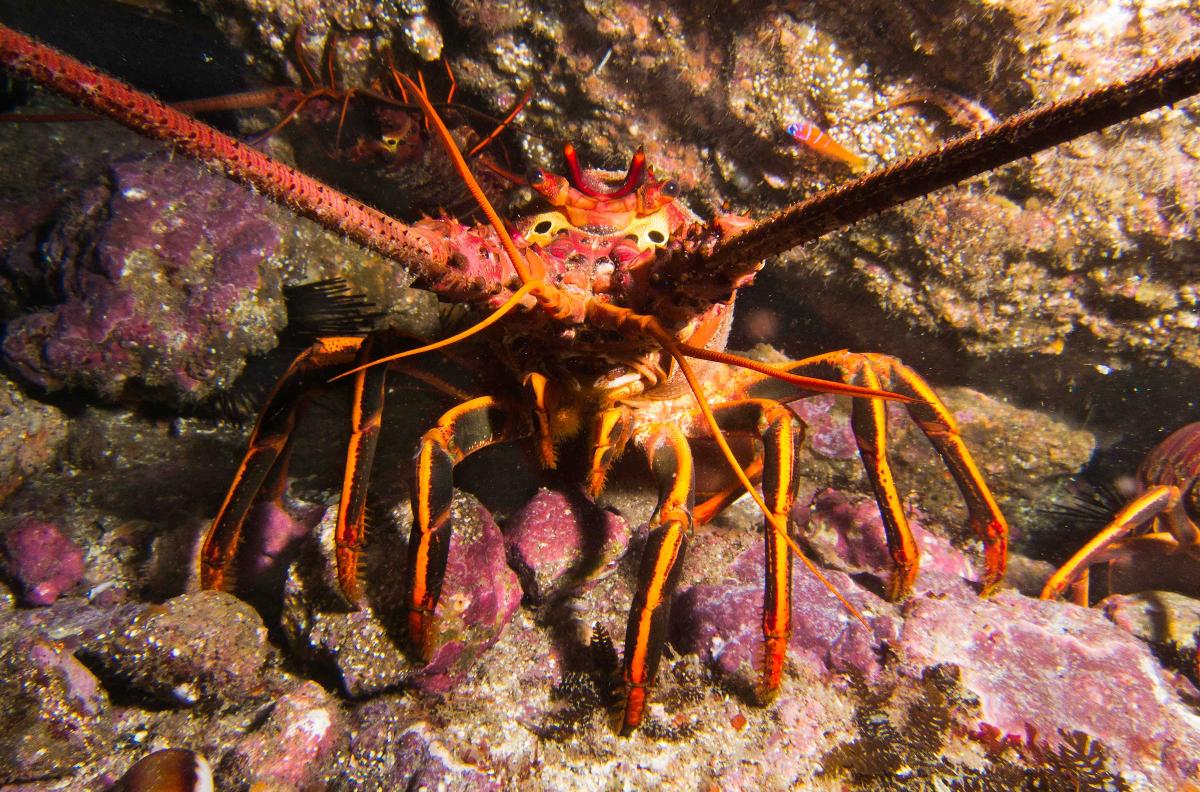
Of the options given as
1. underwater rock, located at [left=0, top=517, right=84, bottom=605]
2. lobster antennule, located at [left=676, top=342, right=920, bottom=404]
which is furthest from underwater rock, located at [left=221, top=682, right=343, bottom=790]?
lobster antennule, located at [left=676, top=342, right=920, bottom=404]

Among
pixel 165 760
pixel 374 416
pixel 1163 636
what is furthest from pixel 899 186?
pixel 1163 636

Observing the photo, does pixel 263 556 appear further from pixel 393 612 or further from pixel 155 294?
pixel 155 294

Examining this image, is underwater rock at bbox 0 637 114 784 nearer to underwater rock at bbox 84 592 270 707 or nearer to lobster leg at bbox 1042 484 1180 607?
underwater rock at bbox 84 592 270 707

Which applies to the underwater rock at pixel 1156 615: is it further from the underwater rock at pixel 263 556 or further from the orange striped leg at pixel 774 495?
the underwater rock at pixel 263 556

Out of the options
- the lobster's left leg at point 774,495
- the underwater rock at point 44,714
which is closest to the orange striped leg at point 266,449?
the underwater rock at point 44,714

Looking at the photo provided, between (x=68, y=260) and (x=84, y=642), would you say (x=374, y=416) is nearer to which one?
(x=84, y=642)
